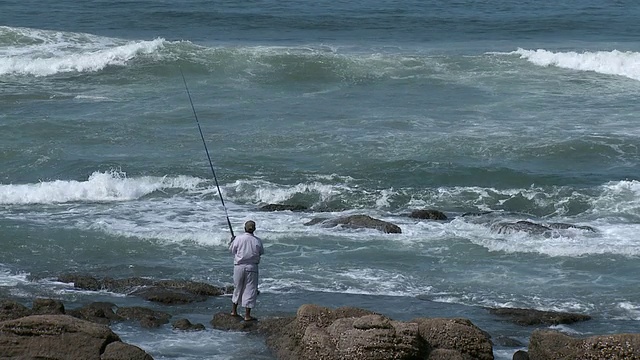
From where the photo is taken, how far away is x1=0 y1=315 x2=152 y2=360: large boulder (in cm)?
1017

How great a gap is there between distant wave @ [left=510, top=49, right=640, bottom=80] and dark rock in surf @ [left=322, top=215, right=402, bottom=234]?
620 inches

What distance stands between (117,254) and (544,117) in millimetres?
12359

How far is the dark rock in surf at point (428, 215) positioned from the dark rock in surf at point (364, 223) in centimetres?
A: 88

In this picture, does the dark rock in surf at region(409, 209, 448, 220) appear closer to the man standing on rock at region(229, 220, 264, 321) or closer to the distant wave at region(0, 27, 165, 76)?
the man standing on rock at region(229, 220, 264, 321)

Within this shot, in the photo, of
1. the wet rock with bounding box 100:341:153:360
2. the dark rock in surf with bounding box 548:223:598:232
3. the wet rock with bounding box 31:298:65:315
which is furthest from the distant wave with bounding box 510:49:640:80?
the wet rock with bounding box 100:341:153:360

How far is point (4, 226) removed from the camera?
16844mm

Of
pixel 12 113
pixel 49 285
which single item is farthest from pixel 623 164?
pixel 12 113

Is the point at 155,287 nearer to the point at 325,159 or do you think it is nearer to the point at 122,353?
the point at 122,353

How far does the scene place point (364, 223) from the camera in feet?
55.3

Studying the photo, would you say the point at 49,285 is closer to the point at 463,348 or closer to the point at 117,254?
the point at 117,254

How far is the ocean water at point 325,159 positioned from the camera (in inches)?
561

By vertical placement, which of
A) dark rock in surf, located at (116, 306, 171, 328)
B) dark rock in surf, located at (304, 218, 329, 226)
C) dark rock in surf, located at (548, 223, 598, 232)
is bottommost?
dark rock in surf, located at (304, 218, 329, 226)

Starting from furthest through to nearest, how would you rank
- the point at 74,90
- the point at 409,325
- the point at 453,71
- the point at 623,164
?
the point at 453,71
the point at 74,90
the point at 623,164
the point at 409,325

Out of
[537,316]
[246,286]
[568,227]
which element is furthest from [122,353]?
[568,227]
